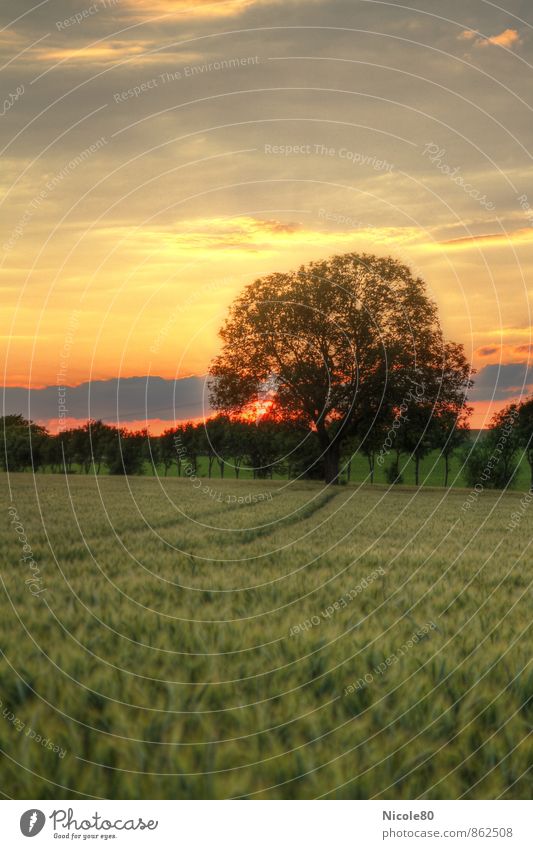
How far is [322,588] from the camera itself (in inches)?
509

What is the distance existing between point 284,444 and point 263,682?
281 ft

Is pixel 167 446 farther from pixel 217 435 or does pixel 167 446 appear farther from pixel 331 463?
pixel 331 463

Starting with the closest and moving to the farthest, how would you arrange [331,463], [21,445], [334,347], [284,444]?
[334,347] < [331,463] < [284,444] < [21,445]

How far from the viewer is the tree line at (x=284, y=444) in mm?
→ 62812

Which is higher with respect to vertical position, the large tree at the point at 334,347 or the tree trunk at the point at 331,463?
the large tree at the point at 334,347

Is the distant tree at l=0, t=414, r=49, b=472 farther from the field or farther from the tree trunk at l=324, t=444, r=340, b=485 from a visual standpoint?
the field

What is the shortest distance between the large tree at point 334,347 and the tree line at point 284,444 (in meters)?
2.06

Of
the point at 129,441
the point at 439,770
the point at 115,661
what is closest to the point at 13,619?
the point at 115,661

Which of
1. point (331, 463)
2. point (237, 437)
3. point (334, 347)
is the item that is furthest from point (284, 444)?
point (334, 347)

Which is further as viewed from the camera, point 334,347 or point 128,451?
point 128,451

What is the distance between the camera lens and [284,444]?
93.2m

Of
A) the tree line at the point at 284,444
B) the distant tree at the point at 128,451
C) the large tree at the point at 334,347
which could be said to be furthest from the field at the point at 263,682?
the distant tree at the point at 128,451

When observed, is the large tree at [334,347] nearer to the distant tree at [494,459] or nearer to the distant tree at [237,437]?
the distant tree at [237,437]
